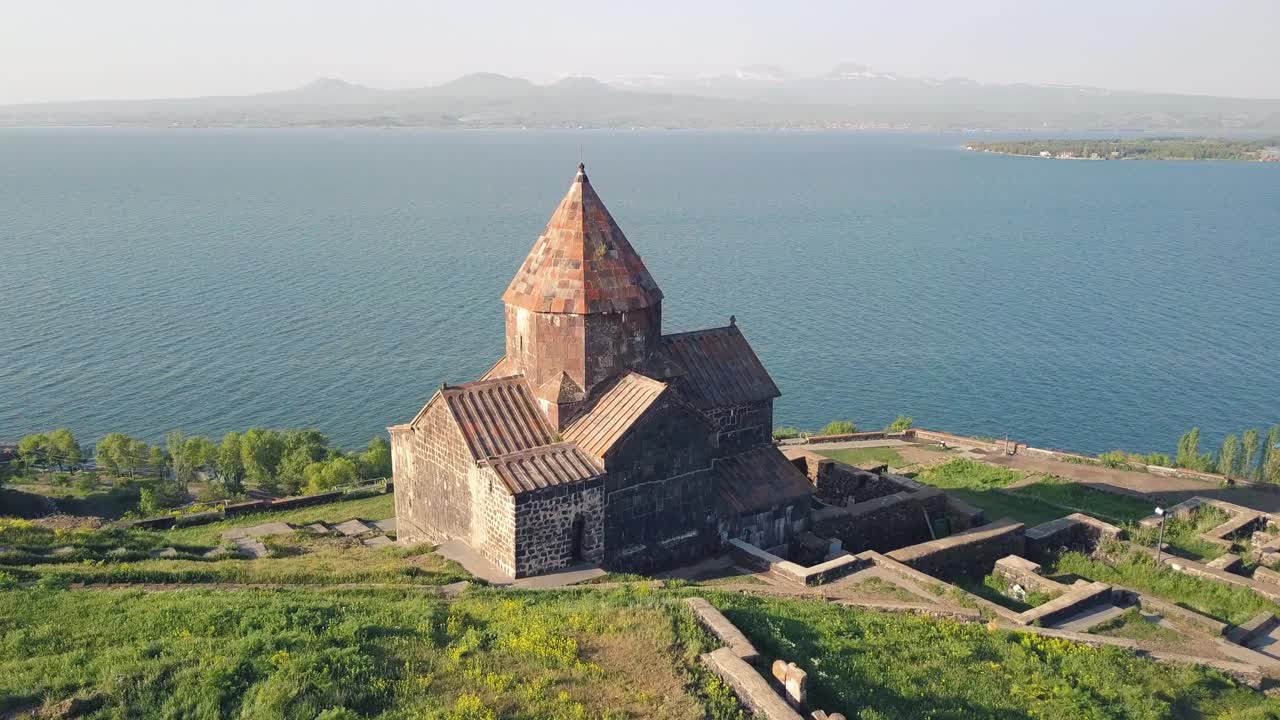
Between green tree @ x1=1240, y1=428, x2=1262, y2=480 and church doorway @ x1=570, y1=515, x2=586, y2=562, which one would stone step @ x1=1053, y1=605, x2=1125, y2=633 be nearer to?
church doorway @ x1=570, y1=515, x2=586, y2=562

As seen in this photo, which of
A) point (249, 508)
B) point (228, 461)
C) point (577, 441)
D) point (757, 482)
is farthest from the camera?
point (228, 461)

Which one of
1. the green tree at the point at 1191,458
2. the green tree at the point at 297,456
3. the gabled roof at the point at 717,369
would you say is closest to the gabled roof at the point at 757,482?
the gabled roof at the point at 717,369

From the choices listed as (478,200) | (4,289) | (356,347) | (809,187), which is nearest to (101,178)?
(478,200)

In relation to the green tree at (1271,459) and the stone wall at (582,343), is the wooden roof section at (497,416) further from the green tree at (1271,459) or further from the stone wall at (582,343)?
the green tree at (1271,459)

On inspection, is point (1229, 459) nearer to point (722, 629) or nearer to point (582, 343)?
point (582, 343)

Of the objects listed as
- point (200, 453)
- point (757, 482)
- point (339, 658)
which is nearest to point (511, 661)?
point (339, 658)

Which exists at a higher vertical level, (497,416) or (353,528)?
(497,416)

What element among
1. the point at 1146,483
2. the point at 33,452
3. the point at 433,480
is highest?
the point at 433,480
